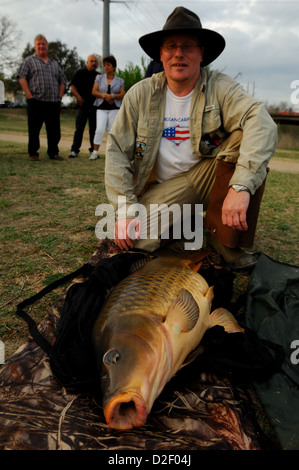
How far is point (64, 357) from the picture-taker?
179cm

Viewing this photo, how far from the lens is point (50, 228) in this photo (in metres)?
4.11

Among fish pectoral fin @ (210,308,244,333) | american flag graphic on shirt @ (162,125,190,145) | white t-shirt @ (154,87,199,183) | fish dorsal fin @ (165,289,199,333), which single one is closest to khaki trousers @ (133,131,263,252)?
white t-shirt @ (154,87,199,183)

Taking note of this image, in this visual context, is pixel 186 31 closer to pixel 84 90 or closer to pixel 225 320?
pixel 225 320

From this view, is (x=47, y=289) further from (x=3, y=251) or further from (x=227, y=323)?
(x=227, y=323)

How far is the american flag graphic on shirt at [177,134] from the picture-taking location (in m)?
3.12

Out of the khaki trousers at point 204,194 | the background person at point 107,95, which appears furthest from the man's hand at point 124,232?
the background person at point 107,95

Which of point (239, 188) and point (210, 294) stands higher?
point (239, 188)

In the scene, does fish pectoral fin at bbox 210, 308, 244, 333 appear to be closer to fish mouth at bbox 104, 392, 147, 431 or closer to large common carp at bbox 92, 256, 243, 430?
large common carp at bbox 92, 256, 243, 430

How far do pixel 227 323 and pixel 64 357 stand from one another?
38.5 inches

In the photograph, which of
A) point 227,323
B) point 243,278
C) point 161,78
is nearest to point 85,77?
point 161,78

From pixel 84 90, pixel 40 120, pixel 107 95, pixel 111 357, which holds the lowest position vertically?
pixel 111 357

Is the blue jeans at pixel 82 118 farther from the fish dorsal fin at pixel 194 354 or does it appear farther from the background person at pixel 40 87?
the fish dorsal fin at pixel 194 354

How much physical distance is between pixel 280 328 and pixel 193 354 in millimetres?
614

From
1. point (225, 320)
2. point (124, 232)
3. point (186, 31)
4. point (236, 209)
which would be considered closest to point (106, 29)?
point (186, 31)
